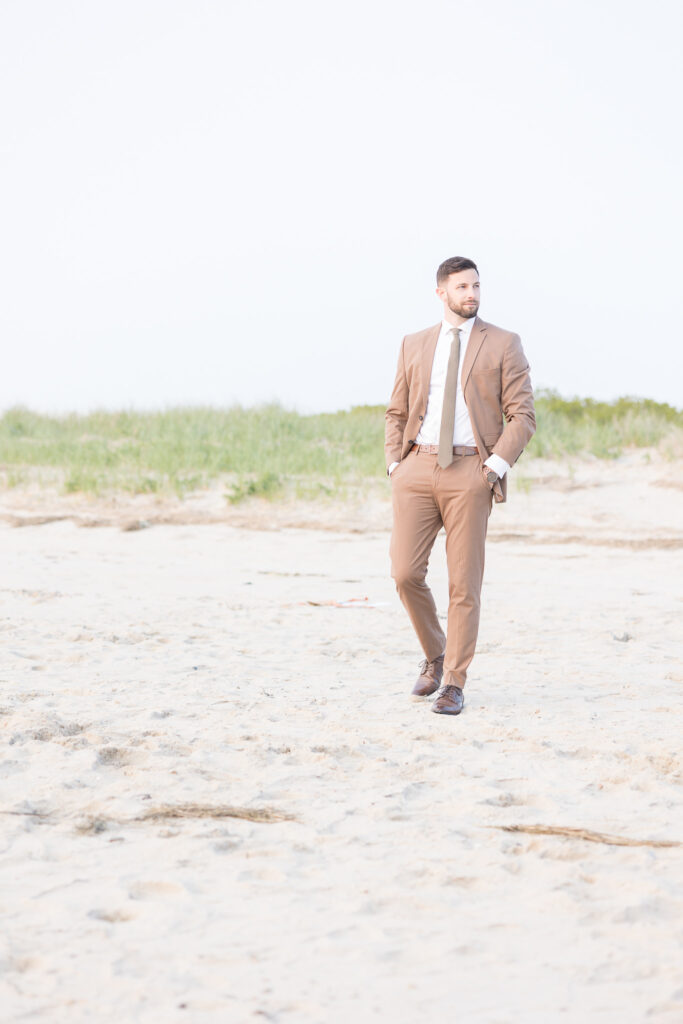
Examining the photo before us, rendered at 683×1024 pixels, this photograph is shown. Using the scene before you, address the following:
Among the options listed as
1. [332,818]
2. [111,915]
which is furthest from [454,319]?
[111,915]

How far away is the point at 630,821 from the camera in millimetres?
3773

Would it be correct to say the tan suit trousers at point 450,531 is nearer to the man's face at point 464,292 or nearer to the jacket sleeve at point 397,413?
the jacket sleeve at point 397,413

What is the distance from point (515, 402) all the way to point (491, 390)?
0.13 metres

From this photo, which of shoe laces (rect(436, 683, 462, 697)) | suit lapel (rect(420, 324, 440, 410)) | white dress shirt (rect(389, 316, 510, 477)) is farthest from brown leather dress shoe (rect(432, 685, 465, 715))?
suit lapel (rect(420, 324, 440, 410))

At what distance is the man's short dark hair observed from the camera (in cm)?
496

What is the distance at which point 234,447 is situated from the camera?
18.1 m

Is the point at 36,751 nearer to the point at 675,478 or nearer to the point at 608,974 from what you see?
the point at 608,974

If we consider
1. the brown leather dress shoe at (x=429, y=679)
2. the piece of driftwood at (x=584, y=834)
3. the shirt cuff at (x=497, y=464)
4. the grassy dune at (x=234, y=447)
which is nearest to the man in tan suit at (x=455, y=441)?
the shirt cuff at (x=497, y=464)

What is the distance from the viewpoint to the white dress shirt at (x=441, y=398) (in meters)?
5.00

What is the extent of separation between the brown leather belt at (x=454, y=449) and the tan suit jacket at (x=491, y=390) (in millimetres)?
55

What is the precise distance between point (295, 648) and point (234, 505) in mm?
8267

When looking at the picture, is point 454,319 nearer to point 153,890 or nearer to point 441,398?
point 441,398

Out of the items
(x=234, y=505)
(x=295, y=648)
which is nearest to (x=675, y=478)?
(x=234, y=505)

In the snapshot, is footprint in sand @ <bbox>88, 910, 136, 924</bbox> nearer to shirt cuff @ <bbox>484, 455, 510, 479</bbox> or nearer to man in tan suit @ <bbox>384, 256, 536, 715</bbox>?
man in tan suit @ <bbox>384, 256, 536, 715</bbox>
